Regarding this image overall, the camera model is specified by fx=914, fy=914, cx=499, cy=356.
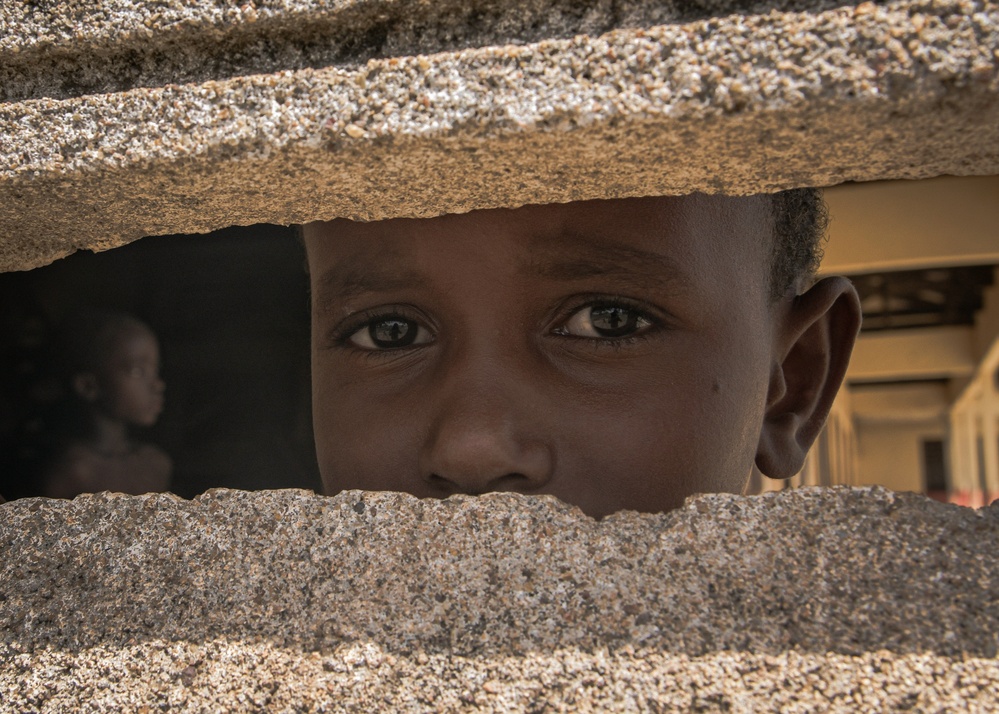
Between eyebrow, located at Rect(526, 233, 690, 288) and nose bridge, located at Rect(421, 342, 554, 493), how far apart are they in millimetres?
154

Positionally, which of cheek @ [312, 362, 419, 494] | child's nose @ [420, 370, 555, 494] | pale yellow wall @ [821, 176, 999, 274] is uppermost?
pale yellow wall @ [821, 176, 999, 274]

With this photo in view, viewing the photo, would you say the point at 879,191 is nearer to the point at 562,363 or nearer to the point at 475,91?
the point at 562,363

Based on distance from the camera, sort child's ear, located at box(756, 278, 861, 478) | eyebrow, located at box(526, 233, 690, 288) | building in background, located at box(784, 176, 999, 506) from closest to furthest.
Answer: eyebrow, located at box(526, 233, 690, 288), child's ear, located at box(756, 278, 861, 478), building in background, located at box(784, 176, 999, 506)

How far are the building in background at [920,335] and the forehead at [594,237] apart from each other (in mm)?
1673

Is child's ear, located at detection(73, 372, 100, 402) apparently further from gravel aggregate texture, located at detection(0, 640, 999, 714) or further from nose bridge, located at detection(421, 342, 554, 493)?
gravel aggregate texture, located at detection(0, 640, 999, 714)

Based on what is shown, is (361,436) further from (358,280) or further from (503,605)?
(503,605)

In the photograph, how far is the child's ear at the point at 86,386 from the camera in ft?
11.4

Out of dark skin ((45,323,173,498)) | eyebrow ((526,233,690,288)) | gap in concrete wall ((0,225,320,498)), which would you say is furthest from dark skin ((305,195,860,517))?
dark skin ((45,323,173,498))

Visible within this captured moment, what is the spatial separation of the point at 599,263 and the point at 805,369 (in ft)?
2.13

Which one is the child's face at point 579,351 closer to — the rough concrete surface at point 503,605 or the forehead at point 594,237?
the forehead at point 594,237

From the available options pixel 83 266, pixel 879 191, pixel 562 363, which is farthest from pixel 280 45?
pixel 879 191

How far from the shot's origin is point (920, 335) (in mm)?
12672

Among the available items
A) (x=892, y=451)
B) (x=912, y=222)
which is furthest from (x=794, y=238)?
(x=892, y=451)

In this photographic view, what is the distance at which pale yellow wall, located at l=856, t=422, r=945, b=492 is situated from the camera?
23453 millimetres
